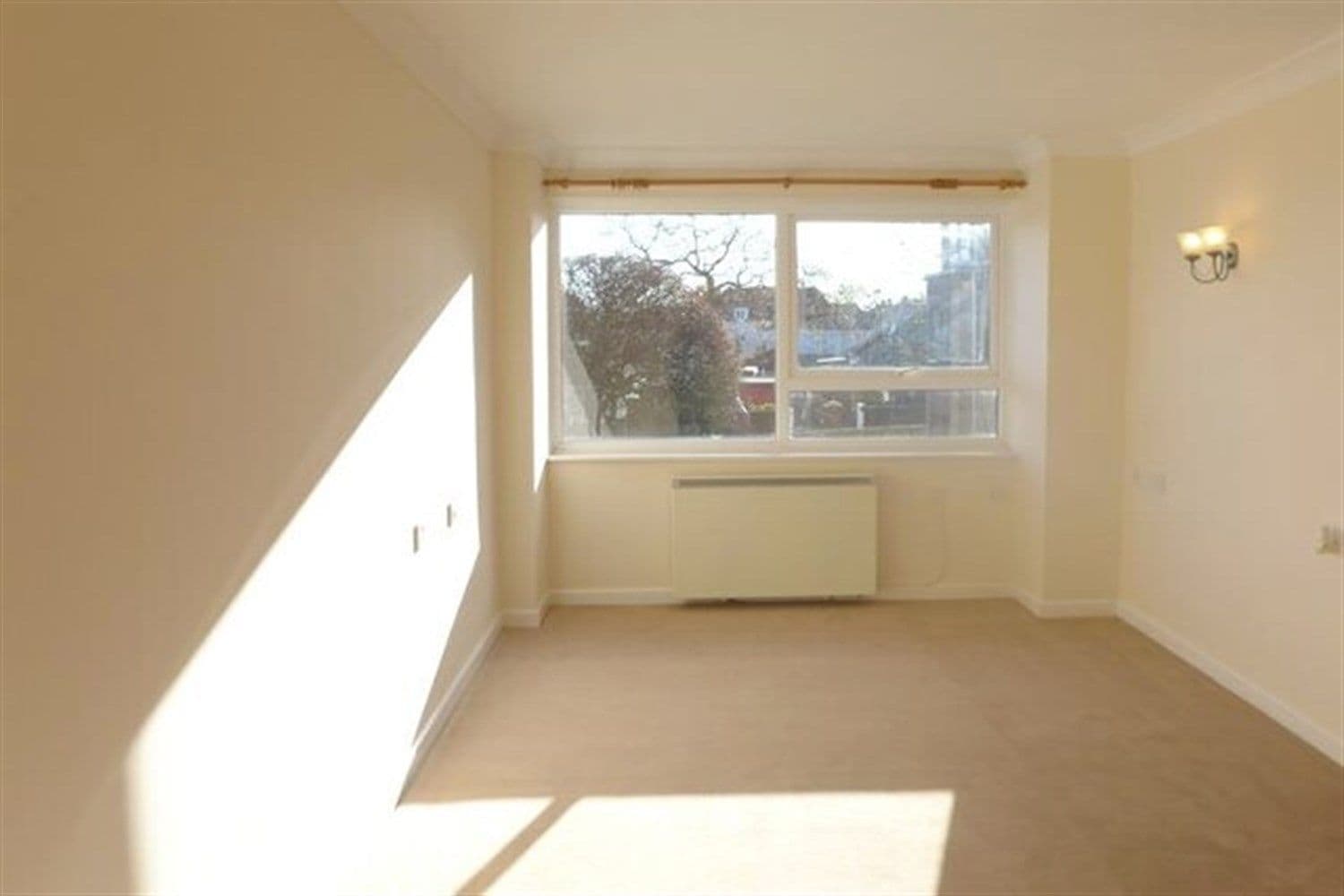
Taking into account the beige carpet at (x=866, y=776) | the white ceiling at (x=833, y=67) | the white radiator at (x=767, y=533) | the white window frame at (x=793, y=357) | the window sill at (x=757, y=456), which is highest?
the white ceiling at (x=833, y=67)

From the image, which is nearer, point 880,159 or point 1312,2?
point 1312,2

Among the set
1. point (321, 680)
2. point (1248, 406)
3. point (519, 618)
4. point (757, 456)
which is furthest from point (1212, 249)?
point (321, 680)

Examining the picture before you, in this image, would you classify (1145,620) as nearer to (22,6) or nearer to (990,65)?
(990,65)

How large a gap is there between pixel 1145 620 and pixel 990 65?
267 centimetres

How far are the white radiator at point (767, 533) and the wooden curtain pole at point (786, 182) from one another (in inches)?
60.8

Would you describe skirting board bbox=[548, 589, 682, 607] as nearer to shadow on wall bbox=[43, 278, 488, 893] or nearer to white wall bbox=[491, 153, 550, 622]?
white wall bbox=[491, 153, 550, 622]

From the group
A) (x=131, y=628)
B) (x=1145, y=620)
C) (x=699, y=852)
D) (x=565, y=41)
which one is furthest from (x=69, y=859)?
(x=1145, y=620)

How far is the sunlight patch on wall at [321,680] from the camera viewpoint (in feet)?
5.25

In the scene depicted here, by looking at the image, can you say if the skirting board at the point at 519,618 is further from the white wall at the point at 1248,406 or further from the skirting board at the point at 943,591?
the white wall at the point at 1248,406

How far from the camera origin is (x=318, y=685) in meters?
2.18

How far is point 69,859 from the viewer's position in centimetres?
129

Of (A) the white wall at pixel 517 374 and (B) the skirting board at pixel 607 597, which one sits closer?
(A) the white wall at pixel 517 374

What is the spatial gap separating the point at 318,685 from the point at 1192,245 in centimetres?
360

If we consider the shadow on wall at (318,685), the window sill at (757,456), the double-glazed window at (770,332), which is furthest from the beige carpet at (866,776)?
the double-glazed window at (770,332)
